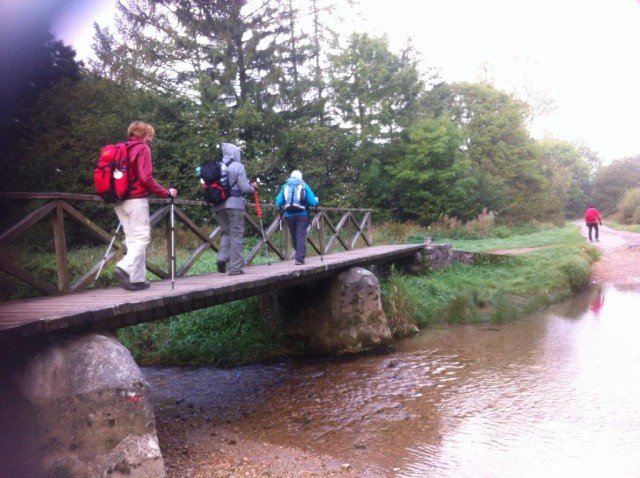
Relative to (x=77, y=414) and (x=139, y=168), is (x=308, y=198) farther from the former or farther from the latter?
(x=77, y=414)

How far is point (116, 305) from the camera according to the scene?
4473mm

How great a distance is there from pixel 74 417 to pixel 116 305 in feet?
3.14

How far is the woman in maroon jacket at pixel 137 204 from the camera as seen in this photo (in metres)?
5.25

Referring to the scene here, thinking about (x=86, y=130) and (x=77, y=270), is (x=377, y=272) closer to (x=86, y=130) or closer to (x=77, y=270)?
(x=77, y=270)

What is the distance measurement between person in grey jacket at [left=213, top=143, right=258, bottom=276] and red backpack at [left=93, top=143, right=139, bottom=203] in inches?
73.4

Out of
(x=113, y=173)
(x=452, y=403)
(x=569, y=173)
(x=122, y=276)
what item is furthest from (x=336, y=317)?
(x=569, y=173)

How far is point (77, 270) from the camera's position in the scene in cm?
1102

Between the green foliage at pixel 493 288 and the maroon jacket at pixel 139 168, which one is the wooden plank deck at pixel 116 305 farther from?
the green foliage at pixel 493 288

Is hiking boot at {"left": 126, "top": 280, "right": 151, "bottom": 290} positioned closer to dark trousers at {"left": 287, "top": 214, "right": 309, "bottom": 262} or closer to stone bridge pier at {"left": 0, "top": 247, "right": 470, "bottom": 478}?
stone bridge pier at {"left": 0, "top": 247, "right": 470, "bottom": 478}

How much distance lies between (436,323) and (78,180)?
11.5 m

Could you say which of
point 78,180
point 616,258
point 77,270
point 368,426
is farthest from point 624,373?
point 78,180

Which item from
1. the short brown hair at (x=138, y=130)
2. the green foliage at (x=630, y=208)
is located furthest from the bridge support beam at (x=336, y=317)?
the green foliage at (x=630, y=208)

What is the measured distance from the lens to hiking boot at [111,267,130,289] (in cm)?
552

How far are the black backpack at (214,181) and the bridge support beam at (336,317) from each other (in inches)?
112
